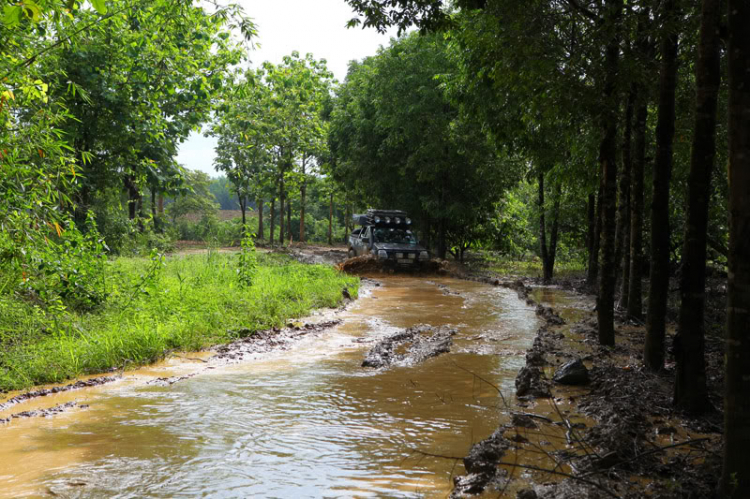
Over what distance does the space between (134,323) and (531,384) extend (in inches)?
220

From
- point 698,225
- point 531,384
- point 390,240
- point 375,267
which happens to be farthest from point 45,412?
point 390,240

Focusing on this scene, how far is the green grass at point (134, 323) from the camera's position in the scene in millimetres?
6555

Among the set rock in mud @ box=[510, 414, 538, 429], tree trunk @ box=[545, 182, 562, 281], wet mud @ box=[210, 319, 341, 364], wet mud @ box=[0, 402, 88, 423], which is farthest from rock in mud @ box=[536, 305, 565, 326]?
wet mud @ box=[0, 402, 88, 423]

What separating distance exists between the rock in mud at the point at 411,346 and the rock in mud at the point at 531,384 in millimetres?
1657

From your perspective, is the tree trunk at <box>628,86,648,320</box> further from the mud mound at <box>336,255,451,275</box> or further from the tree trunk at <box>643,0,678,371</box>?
the mud mound at <box>336,255,451,275</box>

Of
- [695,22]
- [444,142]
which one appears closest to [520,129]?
[695,22]

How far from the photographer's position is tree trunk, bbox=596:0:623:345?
22.8ft

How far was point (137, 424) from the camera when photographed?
496 cm

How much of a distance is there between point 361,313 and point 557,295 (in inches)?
235

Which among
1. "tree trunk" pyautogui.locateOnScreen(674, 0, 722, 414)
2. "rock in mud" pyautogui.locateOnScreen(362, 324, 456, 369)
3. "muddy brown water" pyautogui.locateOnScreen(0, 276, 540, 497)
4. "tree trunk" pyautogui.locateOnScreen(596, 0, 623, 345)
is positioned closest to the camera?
"muddy brown water" pyautogui.locateOnScreen(0, 276, 540, 497)

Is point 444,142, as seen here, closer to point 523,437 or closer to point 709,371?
point 709,371

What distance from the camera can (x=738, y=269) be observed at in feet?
10.0

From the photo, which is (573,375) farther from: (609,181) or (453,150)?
(453,150)

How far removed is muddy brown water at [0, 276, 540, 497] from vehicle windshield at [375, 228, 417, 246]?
1345cm
